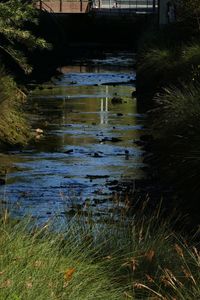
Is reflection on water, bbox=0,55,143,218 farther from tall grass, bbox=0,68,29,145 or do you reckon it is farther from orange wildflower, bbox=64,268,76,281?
orange wildflower, bbox=64,268,76,281

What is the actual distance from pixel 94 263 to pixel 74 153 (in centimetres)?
1063

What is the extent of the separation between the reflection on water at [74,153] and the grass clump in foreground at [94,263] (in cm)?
164

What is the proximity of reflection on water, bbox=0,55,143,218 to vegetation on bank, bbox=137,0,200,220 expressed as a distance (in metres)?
0.60

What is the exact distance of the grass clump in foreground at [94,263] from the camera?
5328mm

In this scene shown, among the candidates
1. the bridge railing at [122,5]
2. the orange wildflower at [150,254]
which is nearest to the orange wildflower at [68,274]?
the orange wildflower at [150,254]

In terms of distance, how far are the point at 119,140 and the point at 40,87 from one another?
43.6 feet

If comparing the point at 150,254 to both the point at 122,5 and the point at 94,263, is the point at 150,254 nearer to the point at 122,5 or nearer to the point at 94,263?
the point at 94,263

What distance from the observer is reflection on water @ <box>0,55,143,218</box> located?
1243 centimetres

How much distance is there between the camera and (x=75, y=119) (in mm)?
23156

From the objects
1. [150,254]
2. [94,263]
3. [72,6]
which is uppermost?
[72,6]

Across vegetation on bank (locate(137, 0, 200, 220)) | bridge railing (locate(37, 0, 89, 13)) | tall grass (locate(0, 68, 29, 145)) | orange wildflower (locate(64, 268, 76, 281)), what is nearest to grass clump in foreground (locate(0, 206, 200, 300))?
orange wildflower (locate(64, 268, 76, 281))

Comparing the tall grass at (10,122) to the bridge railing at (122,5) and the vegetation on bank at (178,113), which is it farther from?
the bridge railing at (122,5)

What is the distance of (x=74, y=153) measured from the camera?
1712cm

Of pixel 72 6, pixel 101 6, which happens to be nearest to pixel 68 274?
pixel 72 6
